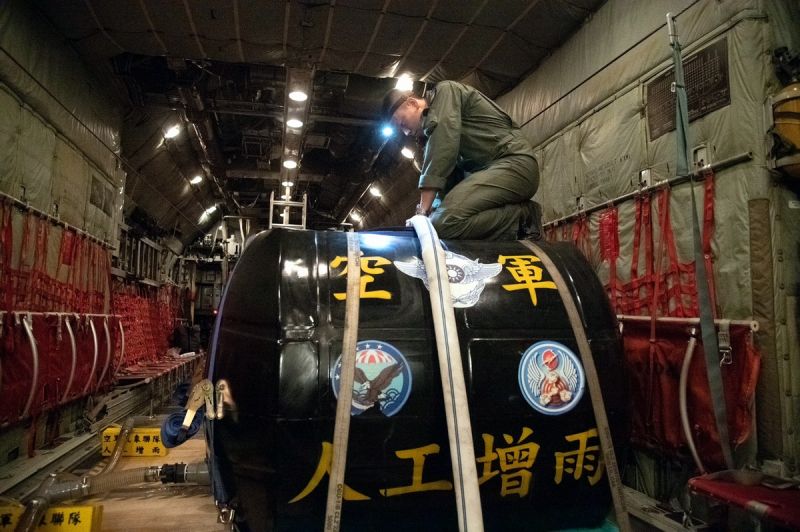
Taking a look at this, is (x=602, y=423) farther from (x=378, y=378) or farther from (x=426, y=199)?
(x=426, y=199)

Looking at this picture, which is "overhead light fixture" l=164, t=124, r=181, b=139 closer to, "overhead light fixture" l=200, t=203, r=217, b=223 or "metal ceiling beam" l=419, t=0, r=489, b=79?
"overhead light fixture" l=200, t=203, r=217, b=223

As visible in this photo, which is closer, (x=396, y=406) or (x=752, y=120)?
(x=396, y=406)

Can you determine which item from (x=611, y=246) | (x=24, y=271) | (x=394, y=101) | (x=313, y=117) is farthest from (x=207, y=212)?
(x=611, y=246)

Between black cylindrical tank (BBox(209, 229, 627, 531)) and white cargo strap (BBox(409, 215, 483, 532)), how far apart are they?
0.11m

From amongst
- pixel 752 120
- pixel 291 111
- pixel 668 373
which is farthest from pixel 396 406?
pixel 291 111

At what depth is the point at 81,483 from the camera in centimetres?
320

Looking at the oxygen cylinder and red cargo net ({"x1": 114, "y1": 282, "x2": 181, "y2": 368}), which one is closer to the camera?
the oxygen cylinder

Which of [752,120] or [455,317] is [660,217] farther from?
[455,317]

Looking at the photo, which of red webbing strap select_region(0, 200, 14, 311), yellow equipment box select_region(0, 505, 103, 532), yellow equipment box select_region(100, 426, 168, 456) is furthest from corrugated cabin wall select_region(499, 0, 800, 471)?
red webbing strap select_region(0, 200, 14, 311)

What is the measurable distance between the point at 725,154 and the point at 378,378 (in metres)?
2.39

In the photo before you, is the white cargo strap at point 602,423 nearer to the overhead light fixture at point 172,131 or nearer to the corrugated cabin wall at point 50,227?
the corrugated cabin wall at point 50,227

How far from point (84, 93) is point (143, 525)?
15.9ft

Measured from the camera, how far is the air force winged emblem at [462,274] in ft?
7.20

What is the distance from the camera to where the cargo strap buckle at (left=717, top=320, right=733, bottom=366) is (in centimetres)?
265
